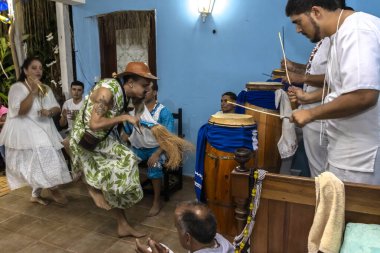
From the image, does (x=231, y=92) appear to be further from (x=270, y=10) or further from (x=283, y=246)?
(x=283, y=246)

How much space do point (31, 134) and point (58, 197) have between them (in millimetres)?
763

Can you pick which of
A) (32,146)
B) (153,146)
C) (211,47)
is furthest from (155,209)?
(211,47)

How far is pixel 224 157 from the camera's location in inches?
84.8

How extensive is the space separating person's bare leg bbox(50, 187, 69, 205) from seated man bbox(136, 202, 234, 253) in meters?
2.30

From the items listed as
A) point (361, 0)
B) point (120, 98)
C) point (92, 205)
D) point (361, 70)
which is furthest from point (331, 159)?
point (92, 205)

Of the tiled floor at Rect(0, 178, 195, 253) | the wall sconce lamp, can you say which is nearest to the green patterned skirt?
the tiled floor at Rect(0, 178, 195, 253)

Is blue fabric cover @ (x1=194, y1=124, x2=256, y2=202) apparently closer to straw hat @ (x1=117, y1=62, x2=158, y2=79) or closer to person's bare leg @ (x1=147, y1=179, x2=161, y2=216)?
straw hat @ (x1=117, y1=62, x2=158, y2=79)

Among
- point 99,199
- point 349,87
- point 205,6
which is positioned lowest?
point 99,199

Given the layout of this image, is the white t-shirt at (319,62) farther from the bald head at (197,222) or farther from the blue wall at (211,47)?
the blue wall at (211,47)

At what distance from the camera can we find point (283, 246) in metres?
1.48

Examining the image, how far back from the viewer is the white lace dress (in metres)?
3.06

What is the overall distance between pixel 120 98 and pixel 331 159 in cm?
157

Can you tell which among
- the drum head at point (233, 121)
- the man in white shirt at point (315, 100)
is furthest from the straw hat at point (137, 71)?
the man in white shirt at point (315, 100)

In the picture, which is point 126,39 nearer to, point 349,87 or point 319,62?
point 319,62
